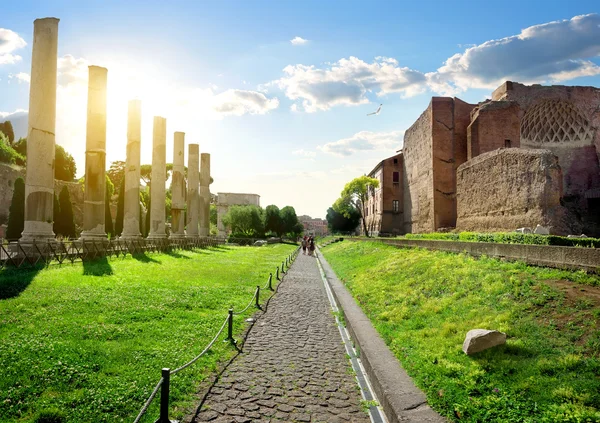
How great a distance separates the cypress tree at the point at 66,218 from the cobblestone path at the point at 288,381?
2525cm

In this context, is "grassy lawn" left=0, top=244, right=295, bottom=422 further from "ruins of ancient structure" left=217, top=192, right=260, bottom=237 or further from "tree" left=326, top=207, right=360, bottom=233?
"ruins of ancient structure" left=217, top=192, right=260, bottom=237

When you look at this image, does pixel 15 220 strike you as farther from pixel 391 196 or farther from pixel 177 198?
pixel 391 196

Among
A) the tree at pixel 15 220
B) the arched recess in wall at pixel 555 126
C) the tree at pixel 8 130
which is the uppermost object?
the tree at pixel 8 130

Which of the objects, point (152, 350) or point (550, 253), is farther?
point (550, 253)

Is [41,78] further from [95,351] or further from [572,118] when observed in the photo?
[572,118]

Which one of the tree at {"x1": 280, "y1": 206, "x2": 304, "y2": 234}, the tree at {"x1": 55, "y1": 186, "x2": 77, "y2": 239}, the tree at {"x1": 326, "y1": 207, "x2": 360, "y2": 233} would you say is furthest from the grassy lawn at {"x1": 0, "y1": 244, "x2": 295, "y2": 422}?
the tree at {"x1": 326, "y1": 207, "x2": 360, "y2": 233}

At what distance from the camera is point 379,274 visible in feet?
47.6

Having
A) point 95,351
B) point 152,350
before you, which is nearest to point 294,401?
point 152,350

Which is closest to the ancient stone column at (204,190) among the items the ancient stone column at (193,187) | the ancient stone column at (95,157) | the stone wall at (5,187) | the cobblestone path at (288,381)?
the ancient stone column at (193,187)

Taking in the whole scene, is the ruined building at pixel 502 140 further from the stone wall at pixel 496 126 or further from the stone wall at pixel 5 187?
the stone wall at pixel 5 187

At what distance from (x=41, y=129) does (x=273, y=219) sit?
6141 cm

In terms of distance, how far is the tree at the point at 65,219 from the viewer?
94.6ft

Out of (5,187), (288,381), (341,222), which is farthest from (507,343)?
(341,222)

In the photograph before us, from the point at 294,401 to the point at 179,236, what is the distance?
27.1 meters
